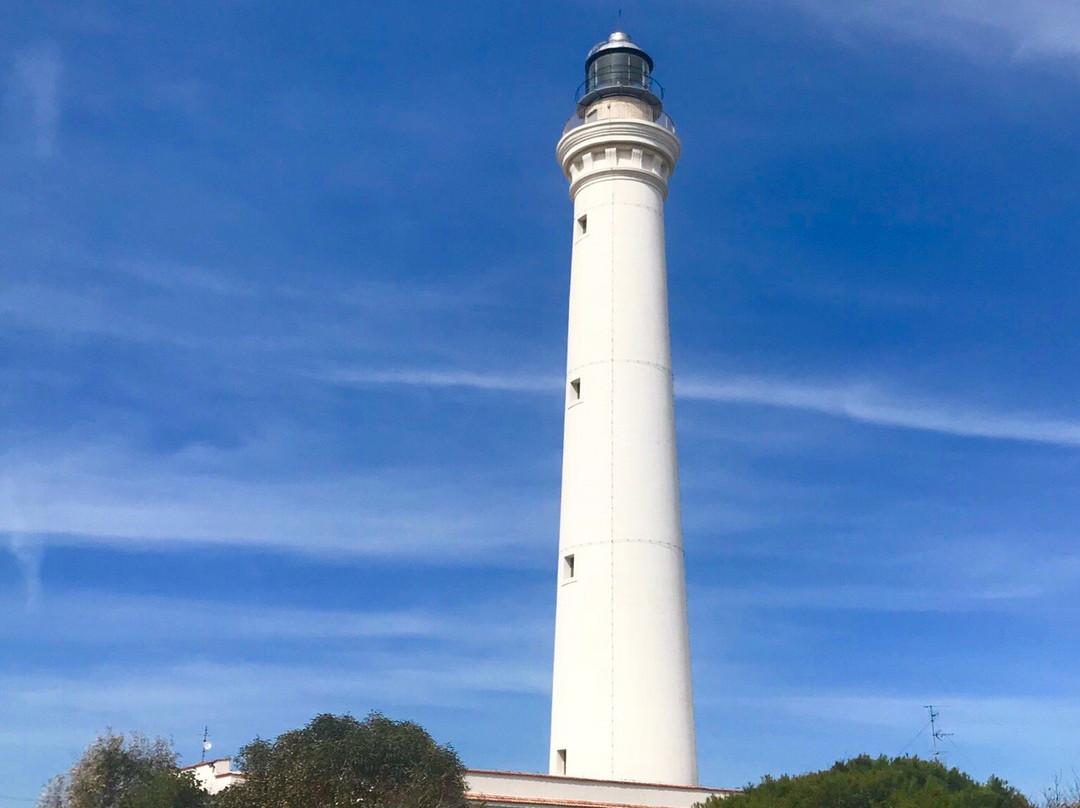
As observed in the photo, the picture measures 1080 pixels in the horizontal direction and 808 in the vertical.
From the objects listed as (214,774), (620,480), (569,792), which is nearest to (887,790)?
(569,792)

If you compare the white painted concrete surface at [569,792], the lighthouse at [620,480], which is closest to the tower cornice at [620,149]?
the lighthouse at [620,480]

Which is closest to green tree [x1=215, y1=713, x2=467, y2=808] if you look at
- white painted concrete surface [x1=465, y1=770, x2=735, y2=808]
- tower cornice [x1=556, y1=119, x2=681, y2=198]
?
white painted concrete surface [x1=465, y1=770, x2=735, y2=808]

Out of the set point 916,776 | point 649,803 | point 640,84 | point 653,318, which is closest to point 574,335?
point 653,318

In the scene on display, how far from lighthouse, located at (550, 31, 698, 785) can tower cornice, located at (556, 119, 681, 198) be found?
1.6 inches

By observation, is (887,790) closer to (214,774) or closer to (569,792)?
(569,792)

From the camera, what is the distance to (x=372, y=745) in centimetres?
2427

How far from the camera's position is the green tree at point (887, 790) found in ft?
72.9

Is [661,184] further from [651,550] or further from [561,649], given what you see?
[561,649]

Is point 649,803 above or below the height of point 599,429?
below

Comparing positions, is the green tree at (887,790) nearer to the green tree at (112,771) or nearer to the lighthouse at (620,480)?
the lighthouse at (620,480)

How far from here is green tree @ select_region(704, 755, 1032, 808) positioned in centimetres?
2223

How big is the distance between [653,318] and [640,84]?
8.30 m

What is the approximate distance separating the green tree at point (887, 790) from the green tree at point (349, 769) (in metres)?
6.22

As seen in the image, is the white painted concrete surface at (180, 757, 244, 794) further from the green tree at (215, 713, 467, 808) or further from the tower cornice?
the tower cornice
